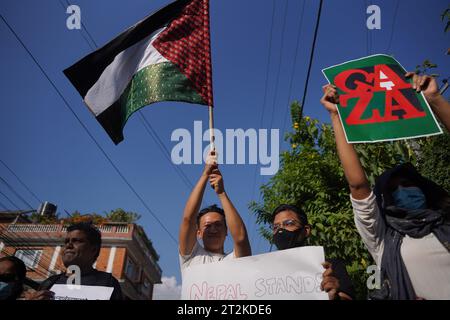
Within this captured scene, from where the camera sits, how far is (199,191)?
2.23 meters

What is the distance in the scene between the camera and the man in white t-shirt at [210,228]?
2039mm

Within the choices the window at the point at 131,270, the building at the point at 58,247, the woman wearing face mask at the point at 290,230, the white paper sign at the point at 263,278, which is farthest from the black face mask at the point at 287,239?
the window at the point at 131,270

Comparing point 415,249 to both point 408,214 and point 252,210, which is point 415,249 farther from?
point 252,210

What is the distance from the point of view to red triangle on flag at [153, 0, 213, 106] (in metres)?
2.93

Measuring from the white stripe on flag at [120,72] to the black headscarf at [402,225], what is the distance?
2366mm

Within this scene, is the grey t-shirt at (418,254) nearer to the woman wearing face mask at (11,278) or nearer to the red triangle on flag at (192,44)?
the red triangle on flag at (192,44)

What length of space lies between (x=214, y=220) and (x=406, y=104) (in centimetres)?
162

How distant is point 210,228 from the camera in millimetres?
2287

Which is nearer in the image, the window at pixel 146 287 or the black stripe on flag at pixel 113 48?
the black stripe on flag at pixel 113 48

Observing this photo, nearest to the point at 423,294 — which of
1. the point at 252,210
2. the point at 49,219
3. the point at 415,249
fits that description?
the point at 415,249

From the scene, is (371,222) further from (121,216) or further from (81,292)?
(121,216)

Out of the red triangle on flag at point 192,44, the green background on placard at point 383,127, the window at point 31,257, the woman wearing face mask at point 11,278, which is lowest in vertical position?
the woman wearing face mask at point 11,278

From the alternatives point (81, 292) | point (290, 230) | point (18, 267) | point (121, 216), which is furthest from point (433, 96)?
point (121, 216)

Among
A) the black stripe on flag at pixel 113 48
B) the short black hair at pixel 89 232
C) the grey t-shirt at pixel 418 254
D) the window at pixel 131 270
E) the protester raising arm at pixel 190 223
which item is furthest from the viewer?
the window at pixel 131 270
